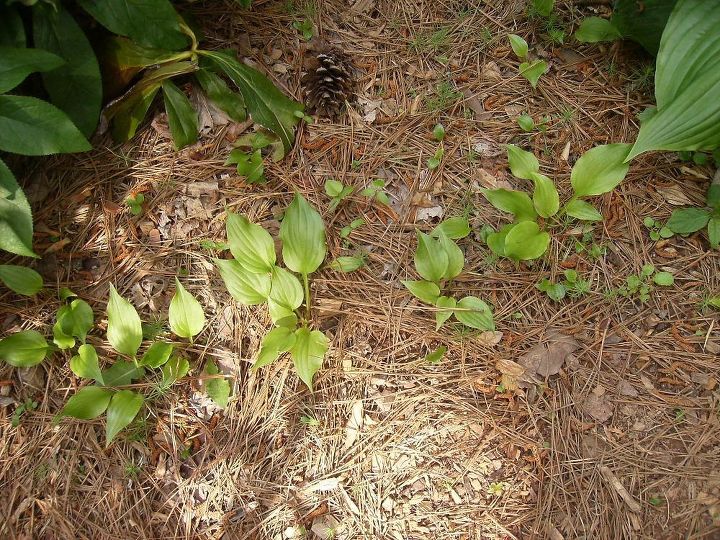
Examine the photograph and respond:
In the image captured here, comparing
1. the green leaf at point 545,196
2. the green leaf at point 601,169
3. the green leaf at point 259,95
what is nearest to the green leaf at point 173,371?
the green leaf at point 259,95

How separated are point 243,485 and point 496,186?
4.01 feet

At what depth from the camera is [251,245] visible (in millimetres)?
1689

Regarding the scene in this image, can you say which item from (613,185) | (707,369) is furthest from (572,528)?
(613,185)

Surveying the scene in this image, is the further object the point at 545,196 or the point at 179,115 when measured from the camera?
the point at 179,115

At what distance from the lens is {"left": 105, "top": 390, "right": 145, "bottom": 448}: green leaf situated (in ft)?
5.10

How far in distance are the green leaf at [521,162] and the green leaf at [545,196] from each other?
4cm

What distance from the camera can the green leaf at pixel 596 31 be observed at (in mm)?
1855

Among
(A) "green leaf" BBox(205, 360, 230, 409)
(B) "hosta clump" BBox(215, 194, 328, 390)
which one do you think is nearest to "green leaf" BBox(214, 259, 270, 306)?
(B) "hosta clump" BBox(215, 194, 328, 390)

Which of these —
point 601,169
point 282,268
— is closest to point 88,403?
point 282,268

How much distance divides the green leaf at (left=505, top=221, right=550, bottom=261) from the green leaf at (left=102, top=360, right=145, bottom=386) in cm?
119

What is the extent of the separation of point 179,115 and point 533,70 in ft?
3.98

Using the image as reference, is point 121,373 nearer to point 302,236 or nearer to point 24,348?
point 24,348

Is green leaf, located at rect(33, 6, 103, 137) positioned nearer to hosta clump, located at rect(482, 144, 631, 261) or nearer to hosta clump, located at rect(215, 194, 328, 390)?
hosta clump, located at rect(215, 194, 328, 390)

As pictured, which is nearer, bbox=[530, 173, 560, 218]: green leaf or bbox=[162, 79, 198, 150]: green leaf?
bbox=[530, 173, 560, 218]: green leaf
